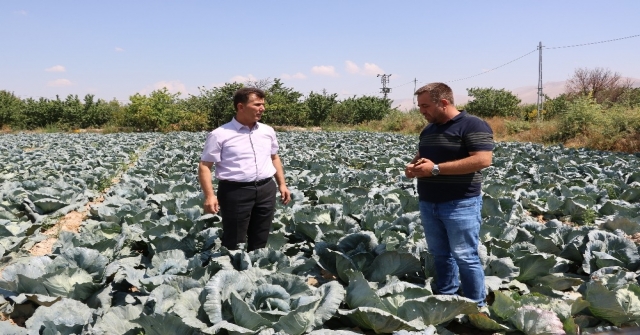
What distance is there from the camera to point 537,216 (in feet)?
22.5

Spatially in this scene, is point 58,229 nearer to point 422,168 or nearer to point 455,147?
point 422,168

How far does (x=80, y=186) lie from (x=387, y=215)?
6243mm

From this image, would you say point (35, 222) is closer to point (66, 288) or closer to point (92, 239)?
point (92, 239)

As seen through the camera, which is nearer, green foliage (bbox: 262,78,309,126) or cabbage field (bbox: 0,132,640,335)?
cabbage field (bbox: 0,132,640,335)

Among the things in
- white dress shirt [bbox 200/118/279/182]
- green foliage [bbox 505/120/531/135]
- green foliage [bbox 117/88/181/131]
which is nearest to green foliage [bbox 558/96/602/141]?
green foliage [bbox 505/120/531/135]

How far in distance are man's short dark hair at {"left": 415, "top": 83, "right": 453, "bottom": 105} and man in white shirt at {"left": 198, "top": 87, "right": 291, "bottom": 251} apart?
1.31m

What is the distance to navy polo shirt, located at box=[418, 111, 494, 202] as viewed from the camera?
2882 mm

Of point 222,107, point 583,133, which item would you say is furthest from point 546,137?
point 222,107

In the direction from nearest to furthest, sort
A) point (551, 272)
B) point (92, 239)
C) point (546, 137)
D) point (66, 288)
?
point (66, 288)
point (551, 272)
point (92, 239)
point (546, 137)

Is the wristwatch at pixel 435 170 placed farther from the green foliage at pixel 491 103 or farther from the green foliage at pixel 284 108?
the green foliage at pixel 491 103

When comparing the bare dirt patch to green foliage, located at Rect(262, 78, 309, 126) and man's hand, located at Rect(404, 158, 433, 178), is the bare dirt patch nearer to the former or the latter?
man's hand, located at Rect(404, 158, 433, 178)

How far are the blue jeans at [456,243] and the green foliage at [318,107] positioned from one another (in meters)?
38.7

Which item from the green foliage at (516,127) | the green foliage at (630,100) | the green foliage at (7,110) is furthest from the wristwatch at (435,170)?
the green foliage at (7,110)

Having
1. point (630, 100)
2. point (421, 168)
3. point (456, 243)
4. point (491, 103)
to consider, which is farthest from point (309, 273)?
point (491, 103)
